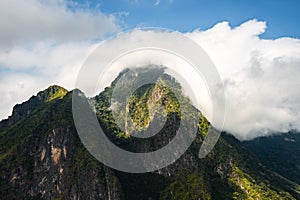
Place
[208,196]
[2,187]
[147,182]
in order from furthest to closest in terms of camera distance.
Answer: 1. [147,182]
2. [2,187]
3. [208,196]

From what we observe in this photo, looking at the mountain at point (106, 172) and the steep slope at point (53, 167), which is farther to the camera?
the mountain at point (106, 172)

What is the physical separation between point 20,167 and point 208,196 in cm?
9474

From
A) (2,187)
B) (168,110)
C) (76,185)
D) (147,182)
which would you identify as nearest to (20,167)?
(2,187)

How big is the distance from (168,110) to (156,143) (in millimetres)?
19147

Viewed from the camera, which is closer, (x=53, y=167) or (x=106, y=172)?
(x=106, y=172)

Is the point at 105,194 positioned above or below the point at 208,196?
above

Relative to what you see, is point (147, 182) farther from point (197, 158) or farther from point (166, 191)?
point (197, 158)

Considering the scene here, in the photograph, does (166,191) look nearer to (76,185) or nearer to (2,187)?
(76,185)

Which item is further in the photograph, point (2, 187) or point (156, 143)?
point (156, 143)

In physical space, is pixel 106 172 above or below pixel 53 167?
below

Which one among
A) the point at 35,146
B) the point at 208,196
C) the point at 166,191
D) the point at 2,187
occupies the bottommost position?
the point at 208,196

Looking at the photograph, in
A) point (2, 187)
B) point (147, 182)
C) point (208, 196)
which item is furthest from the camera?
point (147, 182)

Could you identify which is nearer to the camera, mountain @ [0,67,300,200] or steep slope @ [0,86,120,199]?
steep slope @ [0,86,120,199]

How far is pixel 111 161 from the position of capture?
151 metres
